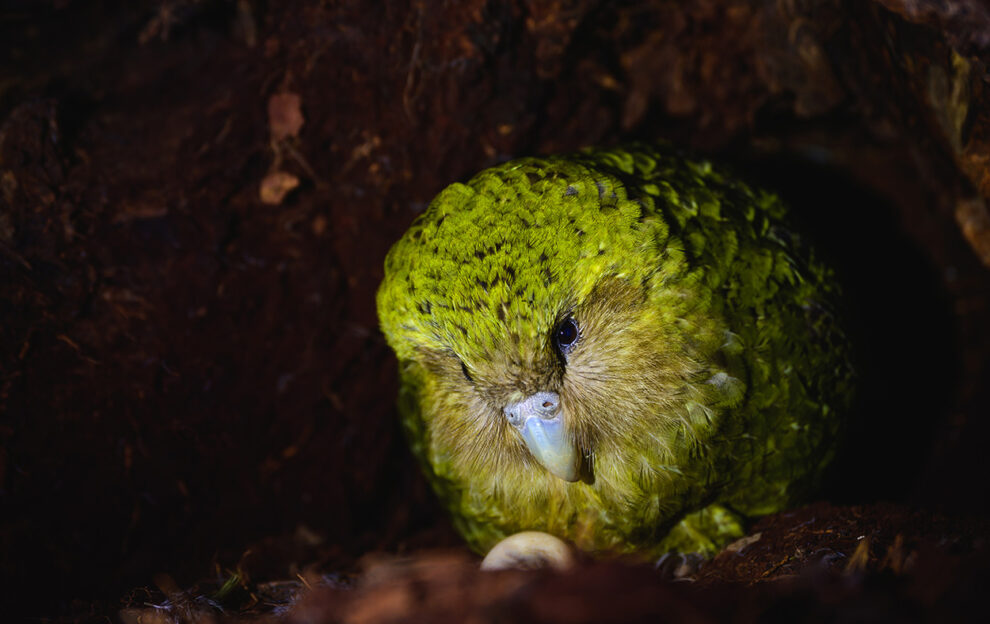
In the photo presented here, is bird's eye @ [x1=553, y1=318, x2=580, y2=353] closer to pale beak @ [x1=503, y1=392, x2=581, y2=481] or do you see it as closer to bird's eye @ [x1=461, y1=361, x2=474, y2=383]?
pale beak @ [x1=503, y1=392, x2=581, y2=481]

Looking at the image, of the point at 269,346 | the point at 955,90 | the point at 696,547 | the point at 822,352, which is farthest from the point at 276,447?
the point at 955,90

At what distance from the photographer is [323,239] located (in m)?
3.31

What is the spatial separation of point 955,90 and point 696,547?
6.73ft

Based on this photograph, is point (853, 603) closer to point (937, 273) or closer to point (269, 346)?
point (269, 346)

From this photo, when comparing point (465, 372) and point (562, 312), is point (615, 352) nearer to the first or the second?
point (562, 312)

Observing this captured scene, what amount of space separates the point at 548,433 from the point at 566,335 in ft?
1.11

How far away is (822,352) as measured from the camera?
8.74ft

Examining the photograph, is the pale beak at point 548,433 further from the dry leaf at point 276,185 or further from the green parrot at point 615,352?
the dry leaf at point 276,185

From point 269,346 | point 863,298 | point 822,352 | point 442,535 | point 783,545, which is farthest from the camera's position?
point 863,298

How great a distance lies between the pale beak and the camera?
88.0 inches

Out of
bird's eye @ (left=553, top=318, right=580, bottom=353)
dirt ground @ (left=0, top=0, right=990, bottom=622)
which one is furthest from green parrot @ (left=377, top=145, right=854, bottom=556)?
dirt ground @ (left=0, top=0, right=990, bottom=622)

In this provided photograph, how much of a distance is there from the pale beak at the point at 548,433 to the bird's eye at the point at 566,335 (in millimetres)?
165

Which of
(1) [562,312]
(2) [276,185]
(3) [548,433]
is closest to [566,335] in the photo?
(1) [562,312]

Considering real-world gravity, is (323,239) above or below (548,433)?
above
